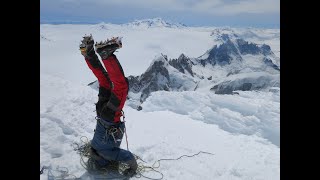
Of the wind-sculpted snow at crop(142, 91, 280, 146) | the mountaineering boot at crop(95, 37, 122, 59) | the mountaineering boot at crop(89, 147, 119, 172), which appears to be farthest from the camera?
the wind-sculpted snow at crop(142, 91, 280, 146)

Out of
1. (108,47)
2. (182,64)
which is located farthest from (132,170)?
(182,64)

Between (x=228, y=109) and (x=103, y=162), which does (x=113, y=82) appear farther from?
(x=228, y=109)

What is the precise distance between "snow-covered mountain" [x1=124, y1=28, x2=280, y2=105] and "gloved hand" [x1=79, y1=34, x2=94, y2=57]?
163 inches

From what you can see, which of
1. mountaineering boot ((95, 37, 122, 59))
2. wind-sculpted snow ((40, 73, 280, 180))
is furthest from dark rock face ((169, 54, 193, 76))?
mountaineering boot ((95, 37, 122, 59))

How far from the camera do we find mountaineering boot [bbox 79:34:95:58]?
550 centimetres

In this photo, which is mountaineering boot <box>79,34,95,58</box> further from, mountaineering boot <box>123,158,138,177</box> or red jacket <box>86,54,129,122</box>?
mountaineering boot <box>123,158,138,177</box>

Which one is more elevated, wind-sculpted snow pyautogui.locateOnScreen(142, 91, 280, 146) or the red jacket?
the red jacket

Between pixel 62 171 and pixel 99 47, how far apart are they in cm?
175

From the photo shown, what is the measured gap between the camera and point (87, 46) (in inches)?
216

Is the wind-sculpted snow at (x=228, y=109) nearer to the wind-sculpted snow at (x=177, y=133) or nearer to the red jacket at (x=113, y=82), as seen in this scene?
the wind-sculpted snow at (x=177, y=133)

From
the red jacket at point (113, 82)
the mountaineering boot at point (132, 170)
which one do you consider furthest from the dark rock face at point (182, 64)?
the mountaineering boot at point (132, 170)
